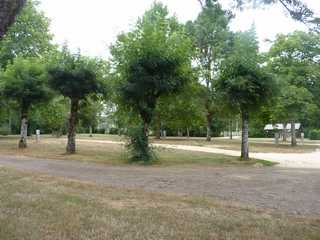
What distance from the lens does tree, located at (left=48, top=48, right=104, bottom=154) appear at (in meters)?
17.4

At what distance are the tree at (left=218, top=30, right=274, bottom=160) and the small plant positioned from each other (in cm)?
394

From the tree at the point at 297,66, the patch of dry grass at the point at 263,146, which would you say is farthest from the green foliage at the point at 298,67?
the patch of dry grass at the point at 263,146

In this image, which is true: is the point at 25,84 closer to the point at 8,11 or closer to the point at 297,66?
the point at 8,11

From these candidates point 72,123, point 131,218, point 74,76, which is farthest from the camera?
point 72,123

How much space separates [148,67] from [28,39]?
2397 cm

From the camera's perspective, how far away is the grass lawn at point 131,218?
4723 mm

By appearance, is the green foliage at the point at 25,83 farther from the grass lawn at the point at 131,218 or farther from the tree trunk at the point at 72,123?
the grass lawn at the point at 131,218

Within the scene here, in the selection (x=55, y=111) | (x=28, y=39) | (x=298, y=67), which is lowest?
(x=55, y=111)

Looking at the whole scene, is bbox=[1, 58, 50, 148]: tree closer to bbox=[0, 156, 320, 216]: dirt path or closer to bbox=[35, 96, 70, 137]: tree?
bbox=[35, 96, 70, 137]: tree

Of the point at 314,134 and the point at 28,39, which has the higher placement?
the point at 28,39

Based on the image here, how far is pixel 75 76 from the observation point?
1736cm

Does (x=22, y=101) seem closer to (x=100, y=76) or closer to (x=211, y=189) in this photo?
(x=100, y=76)

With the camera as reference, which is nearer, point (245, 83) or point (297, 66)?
point (245, 83)

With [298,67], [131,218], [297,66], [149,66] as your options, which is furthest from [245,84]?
[297,66]
